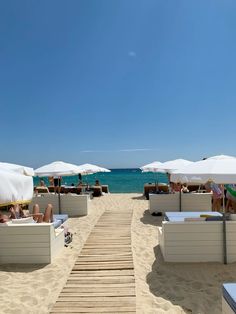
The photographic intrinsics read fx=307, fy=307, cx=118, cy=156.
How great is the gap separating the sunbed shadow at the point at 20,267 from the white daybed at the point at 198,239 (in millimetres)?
2514

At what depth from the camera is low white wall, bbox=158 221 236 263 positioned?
583 cm

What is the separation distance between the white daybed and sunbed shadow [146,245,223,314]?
158 millimetres

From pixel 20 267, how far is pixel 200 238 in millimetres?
3470

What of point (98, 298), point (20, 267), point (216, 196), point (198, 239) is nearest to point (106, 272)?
point (98, 298)

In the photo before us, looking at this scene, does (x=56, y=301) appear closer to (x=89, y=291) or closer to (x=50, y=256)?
(x=89, y=291)

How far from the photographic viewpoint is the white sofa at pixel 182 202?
10930 mm

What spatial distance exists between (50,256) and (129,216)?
16.6 feet

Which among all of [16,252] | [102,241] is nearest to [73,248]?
[102,241]

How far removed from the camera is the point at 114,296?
14.5ft

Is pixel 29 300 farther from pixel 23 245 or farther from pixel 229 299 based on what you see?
pixel 229 299

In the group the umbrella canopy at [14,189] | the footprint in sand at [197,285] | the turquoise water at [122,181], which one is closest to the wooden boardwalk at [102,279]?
the footprint in sand at [197,285]

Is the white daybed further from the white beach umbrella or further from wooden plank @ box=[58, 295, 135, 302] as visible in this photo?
the white beach umbrella

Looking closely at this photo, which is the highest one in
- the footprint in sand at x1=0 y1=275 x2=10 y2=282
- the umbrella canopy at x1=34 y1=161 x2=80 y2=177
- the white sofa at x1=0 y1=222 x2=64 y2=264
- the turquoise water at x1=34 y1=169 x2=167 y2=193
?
the umbrella canopy at x1=34 y1=161 x2=80 y2=177

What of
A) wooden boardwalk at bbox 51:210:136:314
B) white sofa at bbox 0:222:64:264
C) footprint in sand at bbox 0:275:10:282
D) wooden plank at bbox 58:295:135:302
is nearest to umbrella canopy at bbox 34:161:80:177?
wooden boardwalk at bbox 51:210:136:314
